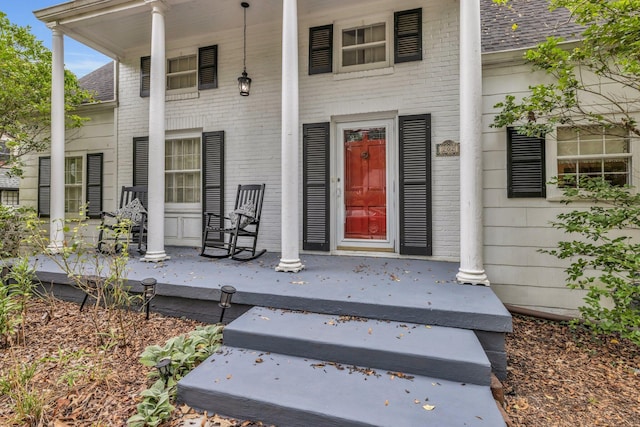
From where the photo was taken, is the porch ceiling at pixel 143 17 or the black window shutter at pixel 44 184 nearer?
the porch ceiling at pixel 143 17

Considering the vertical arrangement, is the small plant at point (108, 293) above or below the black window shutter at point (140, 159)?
below

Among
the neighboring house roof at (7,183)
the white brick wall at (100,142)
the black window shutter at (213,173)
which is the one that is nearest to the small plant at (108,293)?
the black window shutter at (213,173)

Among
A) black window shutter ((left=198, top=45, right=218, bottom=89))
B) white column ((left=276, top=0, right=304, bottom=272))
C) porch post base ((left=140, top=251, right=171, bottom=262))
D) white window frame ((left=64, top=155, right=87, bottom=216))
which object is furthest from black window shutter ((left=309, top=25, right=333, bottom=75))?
white window frame ((left=64, top=155, right=87, bottom=216))

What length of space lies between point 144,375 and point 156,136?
10.0ft

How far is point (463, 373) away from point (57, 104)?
6185 millimetres

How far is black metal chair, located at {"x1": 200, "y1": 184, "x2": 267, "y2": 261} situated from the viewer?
4410 mm

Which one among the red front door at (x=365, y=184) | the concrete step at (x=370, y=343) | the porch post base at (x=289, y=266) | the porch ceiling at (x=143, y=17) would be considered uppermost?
the porch ceiling at (x=143, y=17)

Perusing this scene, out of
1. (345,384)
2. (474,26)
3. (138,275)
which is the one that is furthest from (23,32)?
(345,384)

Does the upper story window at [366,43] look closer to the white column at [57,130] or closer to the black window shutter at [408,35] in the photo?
the black window shutter at [408,35]

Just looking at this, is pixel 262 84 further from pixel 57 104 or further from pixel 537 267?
pixel 537 267

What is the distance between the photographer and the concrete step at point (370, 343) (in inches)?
77.4

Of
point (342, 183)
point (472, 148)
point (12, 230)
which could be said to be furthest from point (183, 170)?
point (472, 148)

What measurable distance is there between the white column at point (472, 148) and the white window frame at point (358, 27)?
5.16 feet

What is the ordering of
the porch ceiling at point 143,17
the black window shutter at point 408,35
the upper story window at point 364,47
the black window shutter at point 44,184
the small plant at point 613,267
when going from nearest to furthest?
the small plant at point 613,267
the black window shutter at point 408,35
the porch ceiling at point 143,17
the upper story window at point 364,47
the black window shutter at point 44,184
